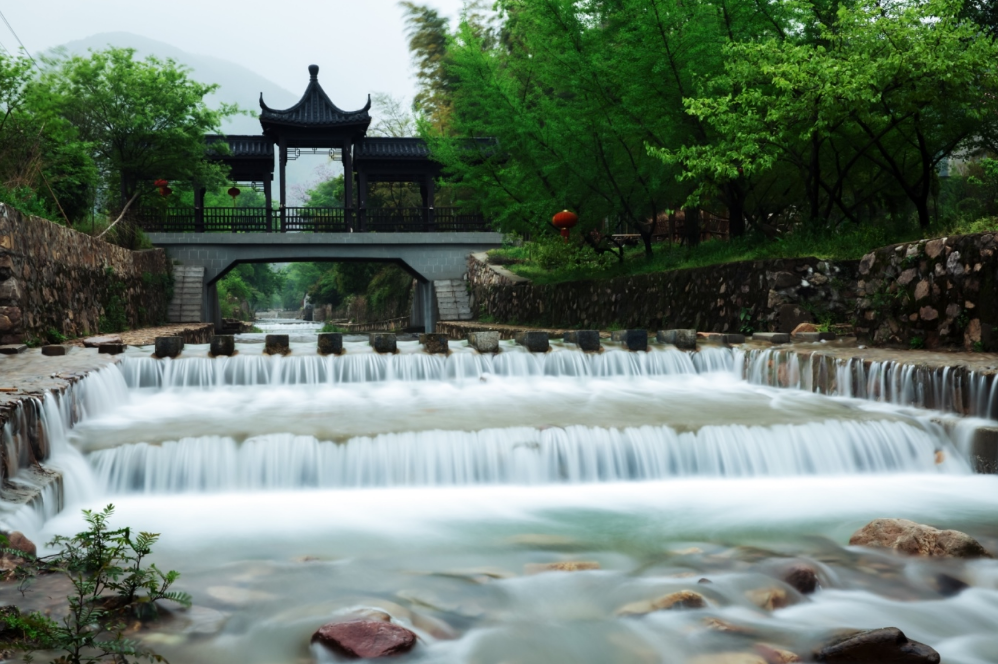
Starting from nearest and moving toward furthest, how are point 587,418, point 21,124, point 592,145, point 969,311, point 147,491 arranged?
point 147,491 → point 587,418 → point 969,311 → point 21,124 → point 592,145

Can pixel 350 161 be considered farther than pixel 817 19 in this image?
Yes

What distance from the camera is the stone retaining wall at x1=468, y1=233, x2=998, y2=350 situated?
289 inches

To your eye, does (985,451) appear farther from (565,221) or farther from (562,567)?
(565,221)

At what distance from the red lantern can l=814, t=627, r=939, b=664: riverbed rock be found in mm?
13120

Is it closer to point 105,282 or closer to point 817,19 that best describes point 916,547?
point 817,19

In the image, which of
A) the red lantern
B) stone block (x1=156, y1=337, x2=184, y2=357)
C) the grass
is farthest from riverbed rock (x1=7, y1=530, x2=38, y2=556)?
the red lantern

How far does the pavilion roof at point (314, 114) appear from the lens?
2530 cm

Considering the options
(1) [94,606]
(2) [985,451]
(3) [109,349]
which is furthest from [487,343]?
(1) [94,606]

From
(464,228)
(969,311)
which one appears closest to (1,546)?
(969,311)

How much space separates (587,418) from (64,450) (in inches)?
156

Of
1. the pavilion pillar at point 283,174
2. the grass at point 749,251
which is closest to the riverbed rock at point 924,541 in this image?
the grass at point 749,251

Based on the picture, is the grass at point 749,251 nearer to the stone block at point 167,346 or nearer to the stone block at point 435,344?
the stone block at point 435,344

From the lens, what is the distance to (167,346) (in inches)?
362

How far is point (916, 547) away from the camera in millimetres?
3885
